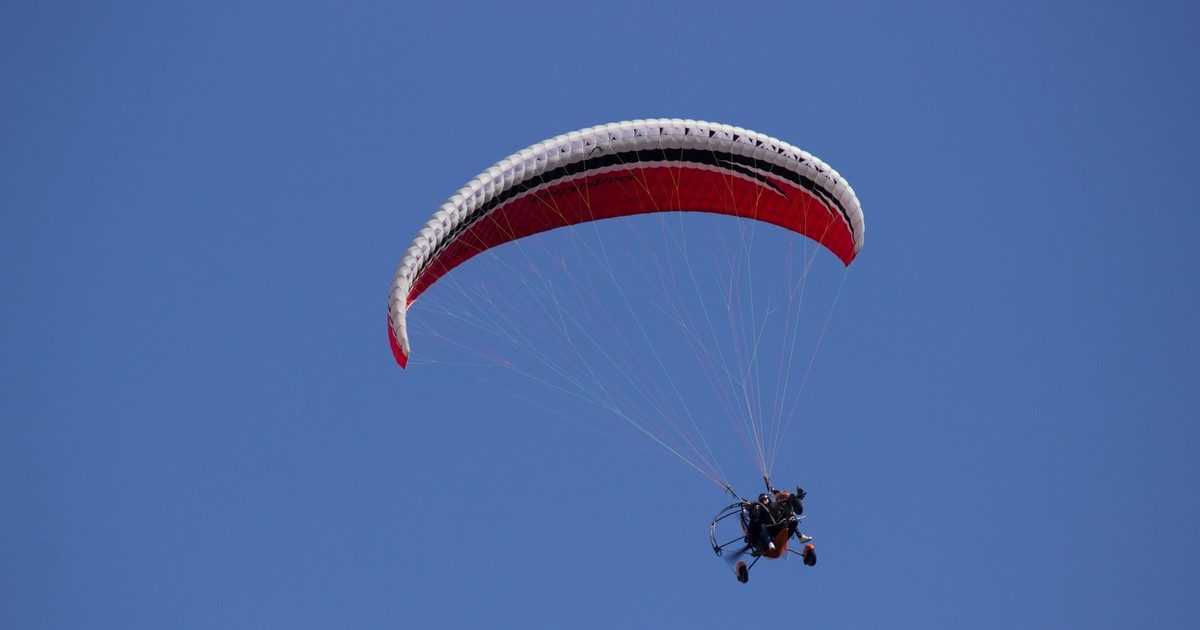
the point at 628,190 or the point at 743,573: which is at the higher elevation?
the point at 628,190

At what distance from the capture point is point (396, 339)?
2273cm

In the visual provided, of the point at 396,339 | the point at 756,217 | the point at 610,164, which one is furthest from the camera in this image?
the point at 756,217

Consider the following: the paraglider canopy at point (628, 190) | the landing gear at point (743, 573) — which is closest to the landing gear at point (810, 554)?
the landing gear at point (743, 573)

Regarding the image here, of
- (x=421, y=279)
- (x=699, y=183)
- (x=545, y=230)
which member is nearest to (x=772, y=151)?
(x=699, y=183)

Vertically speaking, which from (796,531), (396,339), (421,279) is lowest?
(796,531)

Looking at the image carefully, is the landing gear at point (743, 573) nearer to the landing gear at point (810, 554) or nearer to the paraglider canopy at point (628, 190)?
the landing gear at point (810, 554)

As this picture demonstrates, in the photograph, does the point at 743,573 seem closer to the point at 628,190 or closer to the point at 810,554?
the point at 810,554

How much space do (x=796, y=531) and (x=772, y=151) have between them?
5514 mm

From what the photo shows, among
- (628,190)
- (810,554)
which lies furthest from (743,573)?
(628,190)

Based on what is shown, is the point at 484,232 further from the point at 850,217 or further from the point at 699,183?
the point at 850,217

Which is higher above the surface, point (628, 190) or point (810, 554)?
point (628, 190)

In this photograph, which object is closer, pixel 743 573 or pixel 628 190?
pixel 743 573

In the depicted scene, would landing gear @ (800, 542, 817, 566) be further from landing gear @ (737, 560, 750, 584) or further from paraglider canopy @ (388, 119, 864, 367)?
paraglider canopy @ (388, 119, 864, 367)

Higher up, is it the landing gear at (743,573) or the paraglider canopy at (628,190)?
the paraglider canopy at (628,190)
